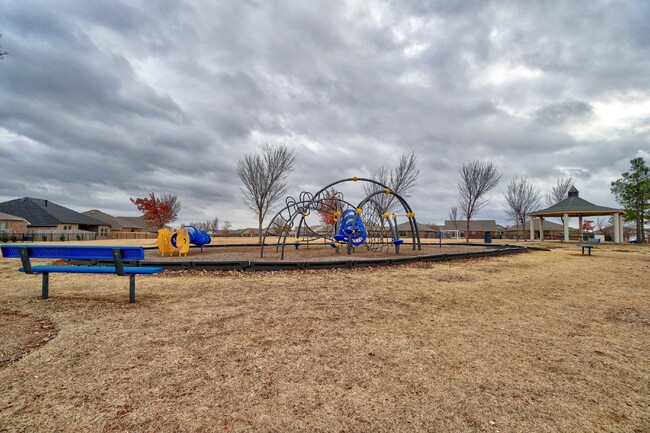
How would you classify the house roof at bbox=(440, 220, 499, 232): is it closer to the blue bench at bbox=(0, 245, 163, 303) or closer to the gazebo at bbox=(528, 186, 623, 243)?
the gazebo at bbox=(528, 186, 623, 243)

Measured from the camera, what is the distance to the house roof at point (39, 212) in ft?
137

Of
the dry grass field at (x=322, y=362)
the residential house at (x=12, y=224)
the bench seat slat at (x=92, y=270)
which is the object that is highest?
the residential house at (x=12, y=224)

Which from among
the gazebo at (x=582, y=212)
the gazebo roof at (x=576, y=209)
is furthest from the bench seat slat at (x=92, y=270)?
the gazebo roof at (x=576, y=209)

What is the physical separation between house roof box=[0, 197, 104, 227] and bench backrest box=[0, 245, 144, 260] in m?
47.2

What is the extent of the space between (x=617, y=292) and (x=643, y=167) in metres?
31.8

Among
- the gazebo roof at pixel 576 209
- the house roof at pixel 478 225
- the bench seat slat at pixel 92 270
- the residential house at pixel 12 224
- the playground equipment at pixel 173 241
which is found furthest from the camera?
the house roof at pixel 478 225

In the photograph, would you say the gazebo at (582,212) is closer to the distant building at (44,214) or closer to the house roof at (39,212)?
the distant building at (44,214)

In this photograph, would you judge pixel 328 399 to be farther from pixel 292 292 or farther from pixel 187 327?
pixel 292 292

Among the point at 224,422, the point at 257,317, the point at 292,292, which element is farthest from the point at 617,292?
the point at 224,422

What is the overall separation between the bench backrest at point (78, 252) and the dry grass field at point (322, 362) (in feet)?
2.31

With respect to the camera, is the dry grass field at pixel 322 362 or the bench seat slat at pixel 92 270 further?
the bench seat slat at pixel 92 270

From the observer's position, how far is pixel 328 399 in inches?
93.0

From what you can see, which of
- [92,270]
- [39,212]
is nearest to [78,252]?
[92,270]

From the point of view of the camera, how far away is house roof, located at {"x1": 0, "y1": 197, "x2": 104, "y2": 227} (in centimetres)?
4188
